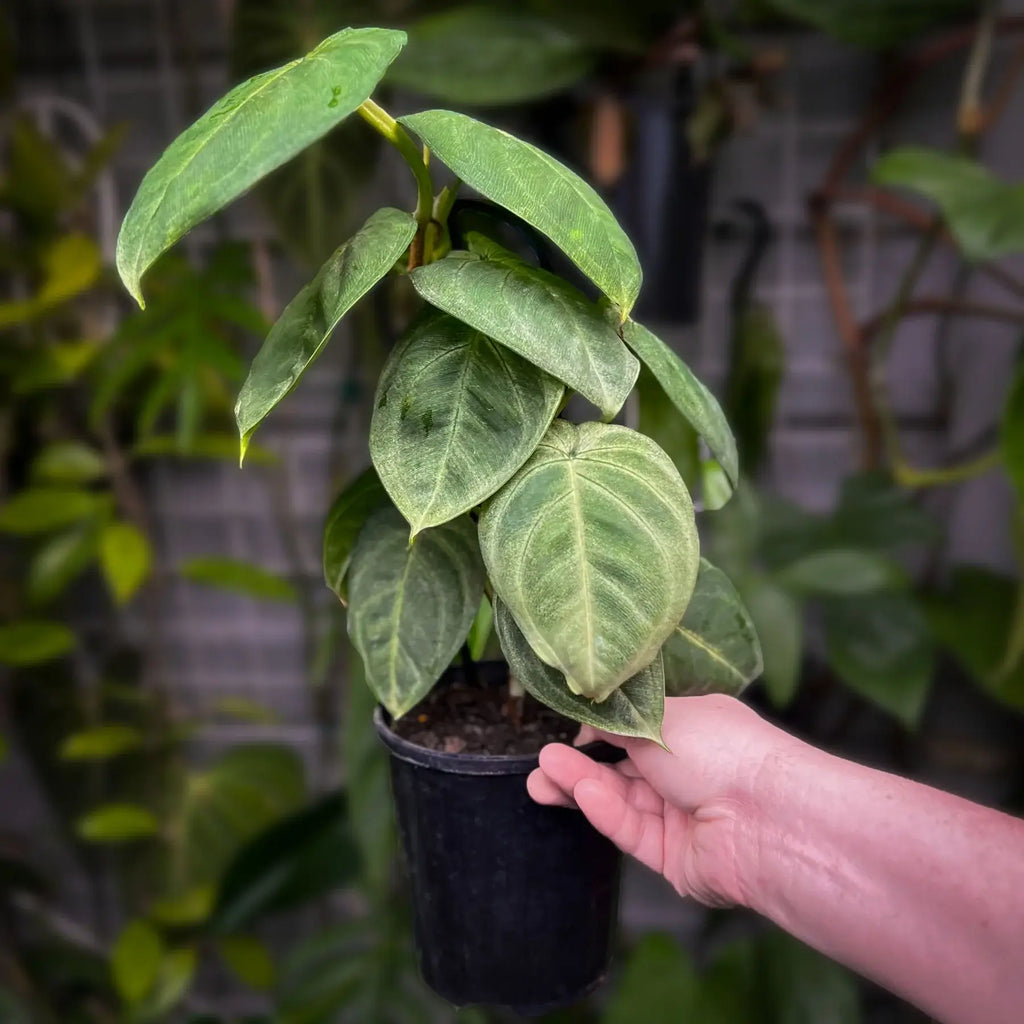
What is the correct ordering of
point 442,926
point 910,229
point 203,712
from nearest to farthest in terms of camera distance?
point 442,926 < point 910,229 < point 203,712

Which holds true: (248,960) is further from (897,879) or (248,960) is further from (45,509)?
(897,879)

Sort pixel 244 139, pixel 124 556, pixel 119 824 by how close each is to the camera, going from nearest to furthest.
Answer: pixel 244 139 < pixel 124 556 < pixel 119 824

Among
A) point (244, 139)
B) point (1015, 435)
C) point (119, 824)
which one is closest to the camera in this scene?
point (244, 139)

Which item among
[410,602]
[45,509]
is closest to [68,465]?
[45,509]

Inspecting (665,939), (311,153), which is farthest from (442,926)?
(311,153)

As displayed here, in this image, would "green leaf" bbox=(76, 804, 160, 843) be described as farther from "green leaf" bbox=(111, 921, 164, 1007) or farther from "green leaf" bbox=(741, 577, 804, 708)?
"green leaf" bbox=(741, 577, 804, 708)

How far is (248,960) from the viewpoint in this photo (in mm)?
1413

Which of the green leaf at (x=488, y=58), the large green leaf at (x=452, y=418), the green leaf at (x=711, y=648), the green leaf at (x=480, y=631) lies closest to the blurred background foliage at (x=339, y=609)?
the green leaf at (x=488, y=58)

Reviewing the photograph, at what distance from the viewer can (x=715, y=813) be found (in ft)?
1.89

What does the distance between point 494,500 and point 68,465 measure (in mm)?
997

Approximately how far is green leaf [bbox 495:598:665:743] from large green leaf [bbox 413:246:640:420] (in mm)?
151

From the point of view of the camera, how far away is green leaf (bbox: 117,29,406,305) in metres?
0.39

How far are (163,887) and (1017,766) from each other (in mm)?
1388

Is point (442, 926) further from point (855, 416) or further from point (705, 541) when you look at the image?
point (855, 416)
